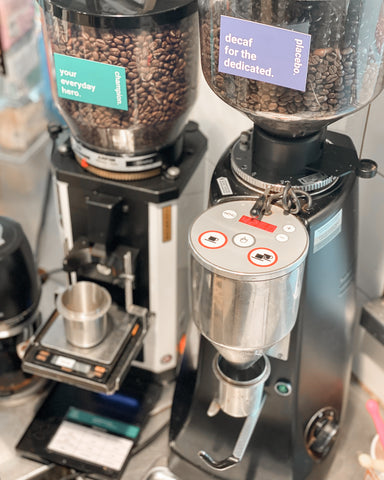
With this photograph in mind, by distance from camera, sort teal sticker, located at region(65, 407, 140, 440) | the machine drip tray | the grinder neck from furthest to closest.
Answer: teal sticker, located at region(65, 407, 140, 440), the machine drip tray, the grinder neck

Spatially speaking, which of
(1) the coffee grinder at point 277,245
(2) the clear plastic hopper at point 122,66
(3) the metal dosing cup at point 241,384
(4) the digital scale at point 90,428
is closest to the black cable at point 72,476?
(4) the digital scale at point 90,428

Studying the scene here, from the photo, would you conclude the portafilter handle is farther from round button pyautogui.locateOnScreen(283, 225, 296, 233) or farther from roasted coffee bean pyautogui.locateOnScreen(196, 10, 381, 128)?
roasted coffee bean pyautogui.locateOnScreen(196, 10, 381, 128)

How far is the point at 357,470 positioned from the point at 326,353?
227 millimetres

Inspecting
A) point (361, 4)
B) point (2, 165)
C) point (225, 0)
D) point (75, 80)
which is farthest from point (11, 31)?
point (361, 4)

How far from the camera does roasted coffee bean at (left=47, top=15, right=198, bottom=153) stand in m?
0.76

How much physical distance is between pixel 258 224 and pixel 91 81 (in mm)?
273

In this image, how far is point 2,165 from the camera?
57.3 inches

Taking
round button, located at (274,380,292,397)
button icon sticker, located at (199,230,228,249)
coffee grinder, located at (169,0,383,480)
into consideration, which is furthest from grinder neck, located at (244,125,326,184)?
round button, located at (274,380,292,397)

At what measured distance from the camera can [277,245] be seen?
634 mm

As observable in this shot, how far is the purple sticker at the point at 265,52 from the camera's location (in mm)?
606

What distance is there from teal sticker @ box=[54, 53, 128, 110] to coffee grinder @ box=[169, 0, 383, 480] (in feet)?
0.38

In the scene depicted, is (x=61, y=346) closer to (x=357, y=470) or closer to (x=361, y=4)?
(x=357, y=470)

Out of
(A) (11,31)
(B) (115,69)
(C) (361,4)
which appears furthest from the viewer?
(A) (11,31)

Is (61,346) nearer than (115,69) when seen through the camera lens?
No
